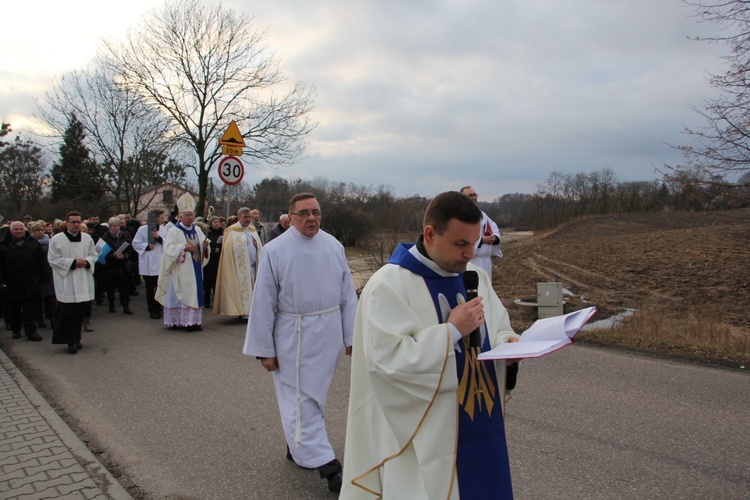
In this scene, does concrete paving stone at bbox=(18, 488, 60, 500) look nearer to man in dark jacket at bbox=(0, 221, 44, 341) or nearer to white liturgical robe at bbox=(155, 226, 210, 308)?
white liturgical robe at bbox=(155, 226, 210, 308)

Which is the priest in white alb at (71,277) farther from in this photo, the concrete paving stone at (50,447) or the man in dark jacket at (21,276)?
the concrete paving stone at (50,447)

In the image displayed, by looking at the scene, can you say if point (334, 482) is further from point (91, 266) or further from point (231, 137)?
point (231, 137)

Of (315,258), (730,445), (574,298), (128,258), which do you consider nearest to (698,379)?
(730,445)

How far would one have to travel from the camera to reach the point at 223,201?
3638 cm

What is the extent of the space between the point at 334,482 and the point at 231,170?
7.90m

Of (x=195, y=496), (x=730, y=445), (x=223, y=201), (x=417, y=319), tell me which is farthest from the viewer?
(x=223, y=201)

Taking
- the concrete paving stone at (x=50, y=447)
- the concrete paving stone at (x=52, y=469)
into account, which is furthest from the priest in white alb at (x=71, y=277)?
the concrete paving stone at (x=52, y=469)

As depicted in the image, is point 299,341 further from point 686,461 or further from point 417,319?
point 686,461

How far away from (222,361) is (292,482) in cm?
389

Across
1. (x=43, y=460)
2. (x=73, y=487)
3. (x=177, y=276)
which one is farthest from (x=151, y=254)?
(x=73, y=487)

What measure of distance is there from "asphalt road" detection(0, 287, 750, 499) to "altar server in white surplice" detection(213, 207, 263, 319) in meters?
2.79

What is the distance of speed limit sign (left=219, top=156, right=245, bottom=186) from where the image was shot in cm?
1048

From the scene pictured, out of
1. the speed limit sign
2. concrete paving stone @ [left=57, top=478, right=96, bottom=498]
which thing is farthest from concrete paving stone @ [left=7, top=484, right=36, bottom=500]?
the speed limit sign

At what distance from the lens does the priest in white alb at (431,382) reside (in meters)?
2.18
